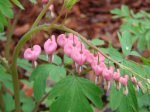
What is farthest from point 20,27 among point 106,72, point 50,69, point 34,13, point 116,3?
point 106,72

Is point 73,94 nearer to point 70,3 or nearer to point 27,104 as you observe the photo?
Answer: point 70,3

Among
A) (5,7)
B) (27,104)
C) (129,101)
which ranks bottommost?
(27,104)

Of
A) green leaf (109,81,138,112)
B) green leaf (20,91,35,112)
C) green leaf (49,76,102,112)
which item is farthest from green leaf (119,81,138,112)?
green leaf (20,91,35,112)

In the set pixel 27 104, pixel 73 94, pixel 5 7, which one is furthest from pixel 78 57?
pixel 27 104

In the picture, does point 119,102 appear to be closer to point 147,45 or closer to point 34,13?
point 147,45

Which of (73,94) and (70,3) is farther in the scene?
(73,94)

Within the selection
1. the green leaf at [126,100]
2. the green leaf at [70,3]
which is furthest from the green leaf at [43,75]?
the green leaf at [70,3]

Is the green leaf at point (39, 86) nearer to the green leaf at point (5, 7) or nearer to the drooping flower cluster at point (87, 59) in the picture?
the drooping flower cluster at point (87, 59)
